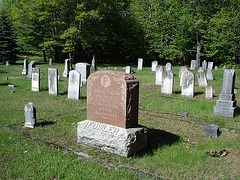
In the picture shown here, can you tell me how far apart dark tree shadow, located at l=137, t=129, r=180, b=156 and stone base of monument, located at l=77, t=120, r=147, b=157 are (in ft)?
0.59

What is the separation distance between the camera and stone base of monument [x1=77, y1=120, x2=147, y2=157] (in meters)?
4.96

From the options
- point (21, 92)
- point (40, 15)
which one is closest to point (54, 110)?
point (21, 92)

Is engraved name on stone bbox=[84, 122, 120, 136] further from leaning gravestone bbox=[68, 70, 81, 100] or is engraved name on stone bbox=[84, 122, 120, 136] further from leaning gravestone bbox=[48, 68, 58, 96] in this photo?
leaning gravestone bbox=[48, 68, 58, 96]

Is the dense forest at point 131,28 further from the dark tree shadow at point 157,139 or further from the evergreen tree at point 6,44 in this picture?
the dark tree shadow at point 157,139

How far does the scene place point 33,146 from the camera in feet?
17.7

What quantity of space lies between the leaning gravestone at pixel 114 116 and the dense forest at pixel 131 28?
1023 inches

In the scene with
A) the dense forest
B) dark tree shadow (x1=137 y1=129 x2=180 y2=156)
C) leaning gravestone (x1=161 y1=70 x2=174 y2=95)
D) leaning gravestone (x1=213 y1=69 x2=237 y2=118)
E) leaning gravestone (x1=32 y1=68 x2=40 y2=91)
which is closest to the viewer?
dark tree shadow (x1=137 y1=129 x2=180 y2=156)

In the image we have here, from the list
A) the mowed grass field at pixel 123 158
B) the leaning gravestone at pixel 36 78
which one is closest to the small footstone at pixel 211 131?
the mowed grass field at pixel 123 158

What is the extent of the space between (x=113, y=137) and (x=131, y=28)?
34.6 m

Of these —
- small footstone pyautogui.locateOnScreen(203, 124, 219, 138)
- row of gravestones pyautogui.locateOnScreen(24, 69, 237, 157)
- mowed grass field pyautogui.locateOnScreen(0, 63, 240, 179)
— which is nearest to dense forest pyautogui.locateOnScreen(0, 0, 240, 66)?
mowed grass field pyautogui.locateOnScreen(0, 63, 240, 179)

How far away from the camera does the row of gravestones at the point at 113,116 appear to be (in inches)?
198

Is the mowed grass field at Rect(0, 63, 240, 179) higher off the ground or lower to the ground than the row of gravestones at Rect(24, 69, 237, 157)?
lower

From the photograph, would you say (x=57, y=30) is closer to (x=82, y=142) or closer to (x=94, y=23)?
(x=94, y=23)

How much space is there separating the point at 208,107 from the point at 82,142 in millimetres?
5960
